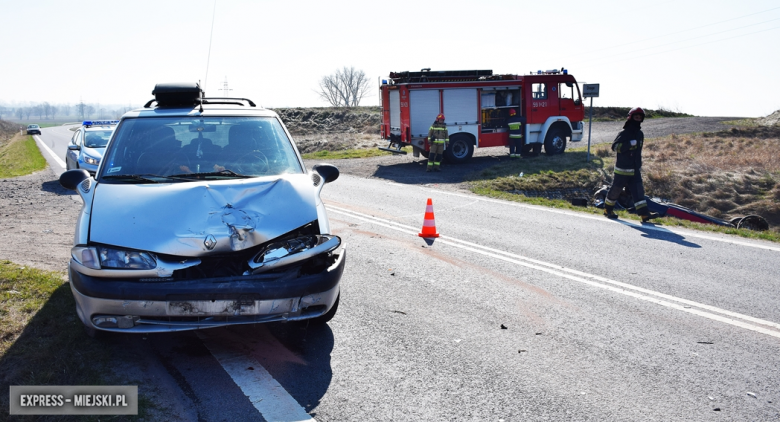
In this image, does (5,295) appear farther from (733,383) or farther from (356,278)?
(733,383)

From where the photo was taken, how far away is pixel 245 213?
4379 mm

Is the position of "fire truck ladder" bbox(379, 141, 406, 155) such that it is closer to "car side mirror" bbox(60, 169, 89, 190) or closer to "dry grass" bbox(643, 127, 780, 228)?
"dry grass" bbox(643, 127, 780, 228)

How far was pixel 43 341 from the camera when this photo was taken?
4.55 metres

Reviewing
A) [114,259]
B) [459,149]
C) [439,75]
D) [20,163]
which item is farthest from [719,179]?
[20,163]

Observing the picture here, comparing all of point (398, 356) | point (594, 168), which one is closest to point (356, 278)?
point (398, 356)

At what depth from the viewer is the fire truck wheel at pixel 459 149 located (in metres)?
20.4

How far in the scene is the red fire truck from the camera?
20.1 m

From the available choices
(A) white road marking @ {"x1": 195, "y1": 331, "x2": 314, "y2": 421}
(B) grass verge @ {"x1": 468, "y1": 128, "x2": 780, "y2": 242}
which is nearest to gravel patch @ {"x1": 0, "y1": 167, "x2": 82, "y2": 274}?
(A) white road marking @ {"x1": 195, "y1": 331, "x2": 314, "y2": 421}

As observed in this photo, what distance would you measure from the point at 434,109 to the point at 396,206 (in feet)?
29.2

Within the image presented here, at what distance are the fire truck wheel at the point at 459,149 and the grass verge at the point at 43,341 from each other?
15.6 m

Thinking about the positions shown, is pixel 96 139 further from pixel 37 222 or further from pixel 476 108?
pixel 476 108

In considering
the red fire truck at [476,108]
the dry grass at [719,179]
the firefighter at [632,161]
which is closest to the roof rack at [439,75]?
the red fire truck at [476,108]

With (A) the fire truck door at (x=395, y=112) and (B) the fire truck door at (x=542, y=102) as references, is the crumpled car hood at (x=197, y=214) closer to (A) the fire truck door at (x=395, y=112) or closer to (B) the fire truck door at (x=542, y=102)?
(A) the fire truck door at (x=395, y=112)

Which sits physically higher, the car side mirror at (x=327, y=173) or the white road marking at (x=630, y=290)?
the car side mirror at (x=327, y=173)
